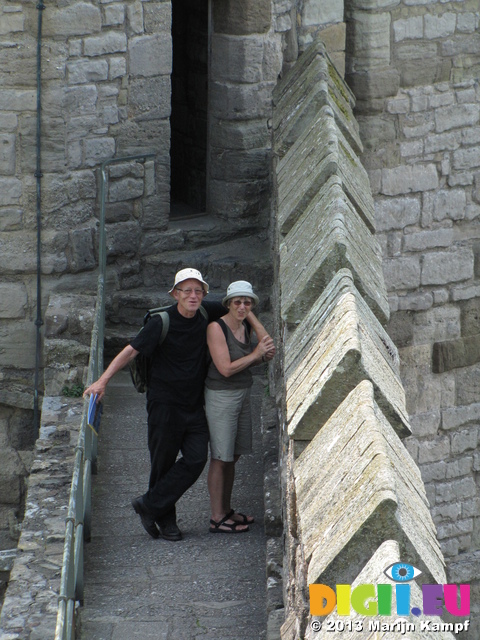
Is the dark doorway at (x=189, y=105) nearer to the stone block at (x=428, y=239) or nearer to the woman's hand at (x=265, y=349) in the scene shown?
the stone block at (x=428, y=239)

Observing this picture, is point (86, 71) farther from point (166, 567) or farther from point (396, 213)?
point (166, 567)

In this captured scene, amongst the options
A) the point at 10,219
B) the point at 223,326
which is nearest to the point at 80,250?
the point at 10,219

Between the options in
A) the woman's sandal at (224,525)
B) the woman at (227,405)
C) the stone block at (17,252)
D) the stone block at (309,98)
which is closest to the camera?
the woman at (227,405)

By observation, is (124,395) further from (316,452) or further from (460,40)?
(316,452)

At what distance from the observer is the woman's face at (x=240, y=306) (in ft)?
17.0

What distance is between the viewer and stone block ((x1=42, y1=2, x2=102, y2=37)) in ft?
22.4

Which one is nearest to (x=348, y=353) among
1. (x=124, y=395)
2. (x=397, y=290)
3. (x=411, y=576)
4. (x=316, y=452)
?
(x=316, y=452)

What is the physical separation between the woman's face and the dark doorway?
11.2ft

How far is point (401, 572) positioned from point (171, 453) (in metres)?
3.35

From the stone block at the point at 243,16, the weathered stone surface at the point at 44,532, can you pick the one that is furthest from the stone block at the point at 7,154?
the stone block at the point at 243,16

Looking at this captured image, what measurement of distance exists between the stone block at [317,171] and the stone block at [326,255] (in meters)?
0.12

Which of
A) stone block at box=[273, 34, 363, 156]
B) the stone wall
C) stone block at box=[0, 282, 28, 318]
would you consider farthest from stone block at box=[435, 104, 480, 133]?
stone block at box=[0, 282, 28, 318]

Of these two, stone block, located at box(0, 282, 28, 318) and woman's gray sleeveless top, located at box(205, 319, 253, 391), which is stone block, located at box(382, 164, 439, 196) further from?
woman's gray sleeveless top, located at box(205, 319, 253, 391)

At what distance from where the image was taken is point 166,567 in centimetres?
503
